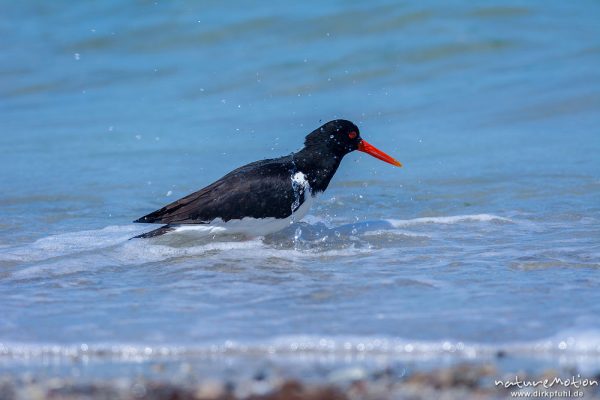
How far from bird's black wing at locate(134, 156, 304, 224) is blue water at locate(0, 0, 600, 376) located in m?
0.20

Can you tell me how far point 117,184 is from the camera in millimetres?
9422

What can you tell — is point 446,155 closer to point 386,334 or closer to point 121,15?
point 386,334

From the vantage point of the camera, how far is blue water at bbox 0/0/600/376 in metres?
4.70

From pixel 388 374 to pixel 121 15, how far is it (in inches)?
544

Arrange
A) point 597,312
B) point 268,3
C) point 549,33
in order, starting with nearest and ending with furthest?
point 597,312 < point 549,33 < point 268,3

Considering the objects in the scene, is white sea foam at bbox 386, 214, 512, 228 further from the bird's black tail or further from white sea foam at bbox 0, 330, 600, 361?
white sea foam at bbox 0, 330, 600, 361

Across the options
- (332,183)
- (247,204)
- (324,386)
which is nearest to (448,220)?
(247,204)

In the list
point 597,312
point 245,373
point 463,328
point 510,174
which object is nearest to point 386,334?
point 463,328

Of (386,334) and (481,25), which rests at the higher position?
(481,25)

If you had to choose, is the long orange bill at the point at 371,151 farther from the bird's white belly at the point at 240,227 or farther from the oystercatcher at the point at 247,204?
the bird's white belly at the point at 240,227

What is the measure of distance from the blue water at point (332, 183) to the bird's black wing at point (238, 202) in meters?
0.20

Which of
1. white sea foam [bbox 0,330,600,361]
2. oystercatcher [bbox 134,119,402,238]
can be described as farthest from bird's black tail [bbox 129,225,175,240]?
white sea foam [bbox 0,330,600,361]

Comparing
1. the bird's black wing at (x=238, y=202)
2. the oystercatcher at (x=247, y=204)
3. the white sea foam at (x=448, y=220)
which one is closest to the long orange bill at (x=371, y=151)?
the white sea foam at (x=448, y=220)

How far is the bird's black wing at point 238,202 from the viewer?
686cm
